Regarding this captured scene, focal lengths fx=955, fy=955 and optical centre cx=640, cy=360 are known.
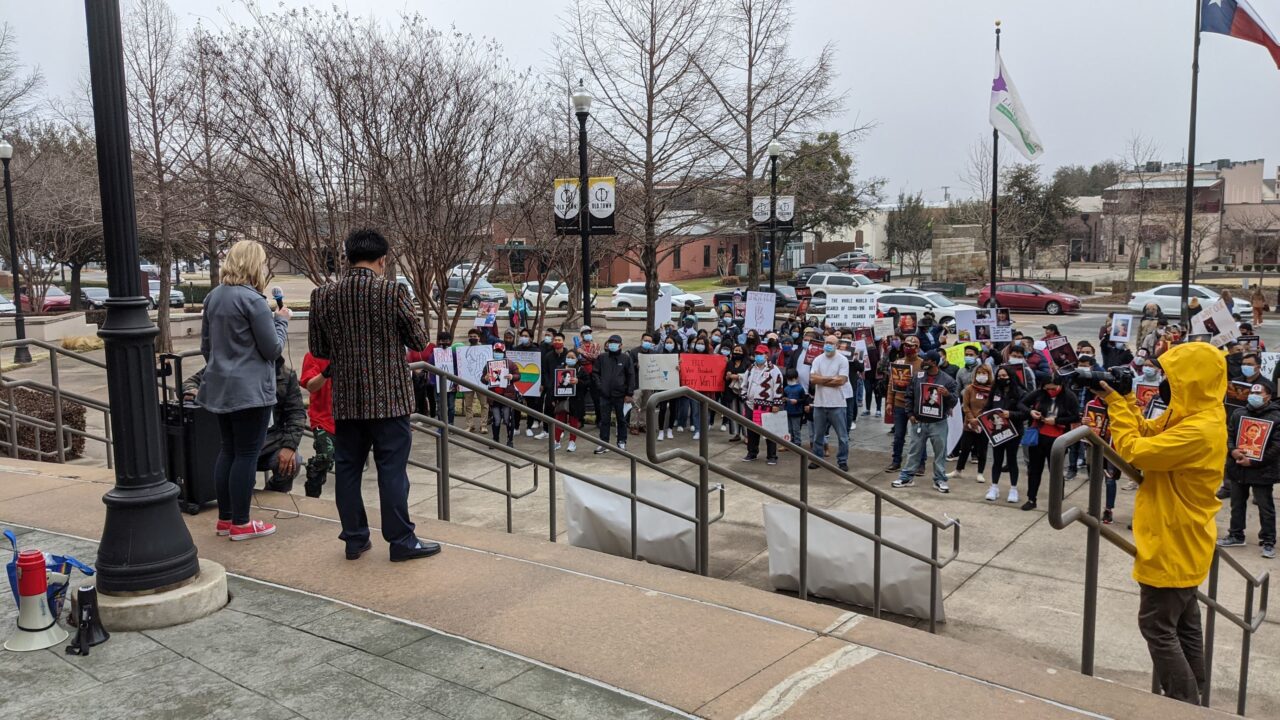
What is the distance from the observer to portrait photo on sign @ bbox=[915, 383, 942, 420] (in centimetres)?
1157

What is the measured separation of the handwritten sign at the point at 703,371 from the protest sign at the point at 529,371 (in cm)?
225

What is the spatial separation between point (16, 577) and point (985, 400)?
10253mm

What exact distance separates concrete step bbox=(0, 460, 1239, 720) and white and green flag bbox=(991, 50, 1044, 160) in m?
19.6

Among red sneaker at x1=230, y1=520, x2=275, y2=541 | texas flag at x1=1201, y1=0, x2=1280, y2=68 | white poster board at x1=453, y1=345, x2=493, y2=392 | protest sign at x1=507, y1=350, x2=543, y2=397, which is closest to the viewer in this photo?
red sneaker at x1=230, y1=520, x2=275, y2=541

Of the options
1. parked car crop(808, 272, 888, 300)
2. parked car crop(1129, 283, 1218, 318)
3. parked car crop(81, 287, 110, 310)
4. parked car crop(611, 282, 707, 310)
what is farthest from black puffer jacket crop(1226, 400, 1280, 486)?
parked car crop(81, 287, 110, 310)

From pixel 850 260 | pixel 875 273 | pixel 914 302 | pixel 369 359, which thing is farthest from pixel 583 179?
pixel 850 260

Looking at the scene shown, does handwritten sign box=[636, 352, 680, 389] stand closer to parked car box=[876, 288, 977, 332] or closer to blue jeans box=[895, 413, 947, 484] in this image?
blue jeans box=[895, 413, 947, 484]

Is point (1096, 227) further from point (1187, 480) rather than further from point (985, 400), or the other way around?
point (1187, 480)

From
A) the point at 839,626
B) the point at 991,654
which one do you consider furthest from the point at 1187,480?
the point at 839,626

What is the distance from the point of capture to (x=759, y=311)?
17.5 meters

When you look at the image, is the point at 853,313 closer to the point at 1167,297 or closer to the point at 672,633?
the point at 672,633

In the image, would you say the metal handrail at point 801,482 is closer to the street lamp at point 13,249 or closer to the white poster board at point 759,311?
the white poster board at point 759,311

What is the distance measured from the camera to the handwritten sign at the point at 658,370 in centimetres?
1505

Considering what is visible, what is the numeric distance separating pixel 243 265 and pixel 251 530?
162 cm
